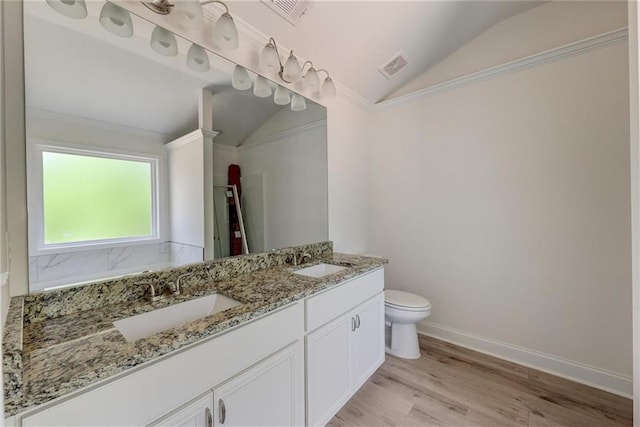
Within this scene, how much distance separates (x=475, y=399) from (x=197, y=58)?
269 cm

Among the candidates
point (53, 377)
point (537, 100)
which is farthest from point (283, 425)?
point (537, 100)

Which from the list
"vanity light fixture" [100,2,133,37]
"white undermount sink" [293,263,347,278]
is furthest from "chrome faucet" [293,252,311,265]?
"vanity light fixture" [100,2,133,37]

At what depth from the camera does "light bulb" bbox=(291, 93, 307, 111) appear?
6.73 feet

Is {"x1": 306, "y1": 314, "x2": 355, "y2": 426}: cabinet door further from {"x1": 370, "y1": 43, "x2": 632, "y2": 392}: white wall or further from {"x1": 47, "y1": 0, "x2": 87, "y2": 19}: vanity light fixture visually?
{"x1": 47, "y1": 0, "x2": 87, "y2": 19}: vanity light fixture

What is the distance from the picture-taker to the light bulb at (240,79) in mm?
1658

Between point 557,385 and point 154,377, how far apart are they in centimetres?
249

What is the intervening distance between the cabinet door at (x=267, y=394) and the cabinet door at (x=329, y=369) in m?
0.07

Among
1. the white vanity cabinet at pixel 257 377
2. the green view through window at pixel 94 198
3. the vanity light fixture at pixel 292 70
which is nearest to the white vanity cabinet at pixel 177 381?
the white vanity cabinet at pixel 257 377

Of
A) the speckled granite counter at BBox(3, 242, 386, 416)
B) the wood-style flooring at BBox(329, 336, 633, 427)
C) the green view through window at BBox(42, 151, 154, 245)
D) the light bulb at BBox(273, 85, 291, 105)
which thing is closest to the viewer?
the speckled granite counter at BBox(3, 242, 386, 416)

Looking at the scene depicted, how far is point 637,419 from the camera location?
3.72 feet

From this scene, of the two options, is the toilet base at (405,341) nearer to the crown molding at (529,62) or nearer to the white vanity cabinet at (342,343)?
the white vanity cabinet at (342,343)

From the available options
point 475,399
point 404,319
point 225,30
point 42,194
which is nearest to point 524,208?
point 404,319

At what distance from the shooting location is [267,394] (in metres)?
1.14

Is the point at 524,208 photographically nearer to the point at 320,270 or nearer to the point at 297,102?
the point at 320,270
